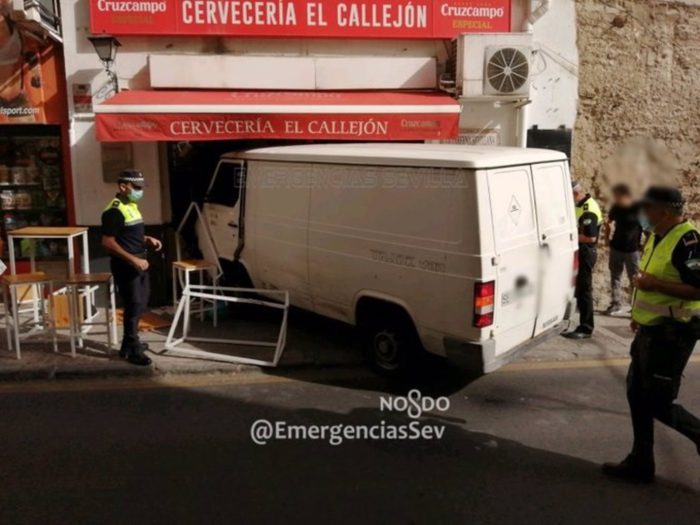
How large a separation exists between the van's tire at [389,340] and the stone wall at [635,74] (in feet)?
14.1

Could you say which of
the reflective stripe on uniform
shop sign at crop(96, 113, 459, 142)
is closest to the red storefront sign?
shop sign at crop(96, 113, 459, 142)

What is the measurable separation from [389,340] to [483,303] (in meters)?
1.15

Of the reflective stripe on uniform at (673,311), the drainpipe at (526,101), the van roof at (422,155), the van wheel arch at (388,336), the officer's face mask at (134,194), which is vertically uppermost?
the drainpipe at (526,101)

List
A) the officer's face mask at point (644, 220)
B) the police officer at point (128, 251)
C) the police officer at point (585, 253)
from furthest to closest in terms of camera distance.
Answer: the police officer at point (585, 253), the police officer at point (128, 251), the officer's face mask at point (644, 220)

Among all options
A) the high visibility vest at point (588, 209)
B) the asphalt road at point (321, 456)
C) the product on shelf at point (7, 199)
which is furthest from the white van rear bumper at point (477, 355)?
the product on shelf at point (7, 199)

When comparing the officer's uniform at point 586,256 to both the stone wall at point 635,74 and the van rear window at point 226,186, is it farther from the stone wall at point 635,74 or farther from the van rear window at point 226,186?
the van rear window at point 226,186

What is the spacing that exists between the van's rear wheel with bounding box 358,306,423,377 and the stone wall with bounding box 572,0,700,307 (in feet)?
14.1

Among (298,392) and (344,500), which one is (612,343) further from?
(344,500)

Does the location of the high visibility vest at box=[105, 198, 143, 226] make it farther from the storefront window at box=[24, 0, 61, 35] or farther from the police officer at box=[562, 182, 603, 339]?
the police officer at box=[562, 182, 603, 339]

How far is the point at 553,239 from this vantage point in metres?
5.34

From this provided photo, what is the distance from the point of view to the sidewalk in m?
5.73

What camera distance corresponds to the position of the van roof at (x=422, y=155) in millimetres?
4766

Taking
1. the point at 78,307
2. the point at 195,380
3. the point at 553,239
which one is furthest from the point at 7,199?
the point at 553,239

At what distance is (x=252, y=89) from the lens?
8.16m
